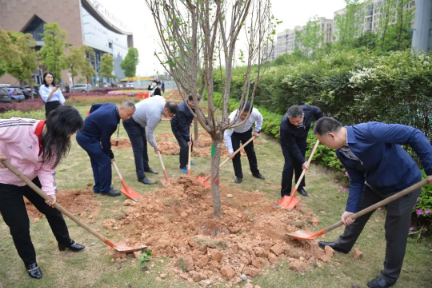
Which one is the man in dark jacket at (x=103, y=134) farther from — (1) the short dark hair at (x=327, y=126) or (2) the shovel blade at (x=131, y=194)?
(1) the short dark hair at (x=327, y=126)

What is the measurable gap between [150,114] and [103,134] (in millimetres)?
890

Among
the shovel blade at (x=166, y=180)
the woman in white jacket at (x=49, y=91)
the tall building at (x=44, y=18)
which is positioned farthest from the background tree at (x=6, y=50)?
the tall building at (x=44, y=18)

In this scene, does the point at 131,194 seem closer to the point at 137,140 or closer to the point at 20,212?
the point at 137,140

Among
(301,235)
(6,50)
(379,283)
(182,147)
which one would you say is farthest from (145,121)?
(6,50)

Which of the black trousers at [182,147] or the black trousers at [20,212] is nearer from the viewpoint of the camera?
the black trousers at [20,212]

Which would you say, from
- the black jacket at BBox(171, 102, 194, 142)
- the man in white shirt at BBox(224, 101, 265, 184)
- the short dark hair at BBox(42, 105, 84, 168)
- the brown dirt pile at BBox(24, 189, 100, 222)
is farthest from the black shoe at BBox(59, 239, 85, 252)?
the black jacket at BBox(171, 102, 194, 142)

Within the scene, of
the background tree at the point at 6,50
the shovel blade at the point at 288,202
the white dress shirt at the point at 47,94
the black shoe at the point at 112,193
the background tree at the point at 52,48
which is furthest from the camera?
the background tree at the point at 52,48

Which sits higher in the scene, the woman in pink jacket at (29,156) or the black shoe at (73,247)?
the woman in pink jacket at (29,156)

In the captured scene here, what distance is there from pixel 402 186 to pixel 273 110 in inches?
302

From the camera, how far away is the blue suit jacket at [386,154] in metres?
2.24

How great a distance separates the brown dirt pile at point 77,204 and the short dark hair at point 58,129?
173cm

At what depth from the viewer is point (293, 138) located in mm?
4328

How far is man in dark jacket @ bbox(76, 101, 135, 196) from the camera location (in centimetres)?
436

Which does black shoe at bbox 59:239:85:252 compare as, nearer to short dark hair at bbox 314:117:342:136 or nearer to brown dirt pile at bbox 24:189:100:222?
brown dirt pile at bbox 24:189:100:222
